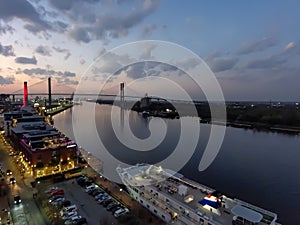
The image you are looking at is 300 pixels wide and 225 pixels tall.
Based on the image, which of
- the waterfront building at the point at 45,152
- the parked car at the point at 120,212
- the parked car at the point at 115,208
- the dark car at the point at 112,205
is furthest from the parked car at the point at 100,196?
the waterfront building at the point at 45,152

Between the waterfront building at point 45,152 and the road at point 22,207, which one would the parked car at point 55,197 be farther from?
the waterfront building at point 45,152

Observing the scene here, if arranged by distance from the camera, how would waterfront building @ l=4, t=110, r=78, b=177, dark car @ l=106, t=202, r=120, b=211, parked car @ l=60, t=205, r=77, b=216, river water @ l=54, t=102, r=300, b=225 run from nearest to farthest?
parked car @ l=60, t=205, r=77, b=216
dark car @ l=106, t=202, r=120, b=211
river water @ l=54, t=102, r=300, b=225
waterfront building @ l=4, t=110, r=78, b=177

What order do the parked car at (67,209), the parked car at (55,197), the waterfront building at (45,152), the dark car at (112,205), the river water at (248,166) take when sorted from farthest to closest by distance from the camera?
the waterfront building at (45,152), the river water at (248,166), the parked car at (55,197), the dark car at (112,205), the parked car at (67,209)

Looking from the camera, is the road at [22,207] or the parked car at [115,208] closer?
the road at [22,207]

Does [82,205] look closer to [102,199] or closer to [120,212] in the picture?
[102,199]

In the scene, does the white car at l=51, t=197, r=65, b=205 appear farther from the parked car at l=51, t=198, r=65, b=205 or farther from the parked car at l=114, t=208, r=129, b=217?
the parked car at l=114, t=208, r=129, b=217

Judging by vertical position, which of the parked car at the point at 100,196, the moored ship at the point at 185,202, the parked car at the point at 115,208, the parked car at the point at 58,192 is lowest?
the parked car at the point at 115,208

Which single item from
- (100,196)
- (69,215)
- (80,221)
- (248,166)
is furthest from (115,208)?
(248,166)

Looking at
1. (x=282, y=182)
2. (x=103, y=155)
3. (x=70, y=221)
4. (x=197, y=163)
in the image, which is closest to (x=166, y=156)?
(x=197, y=163)

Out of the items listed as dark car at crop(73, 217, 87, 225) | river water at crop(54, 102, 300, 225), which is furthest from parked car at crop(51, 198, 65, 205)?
river water at crop(54, 102, 300, 225)

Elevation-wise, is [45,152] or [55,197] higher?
[45,152]

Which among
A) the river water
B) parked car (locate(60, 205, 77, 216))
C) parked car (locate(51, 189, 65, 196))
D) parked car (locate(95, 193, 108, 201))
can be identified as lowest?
the river water
